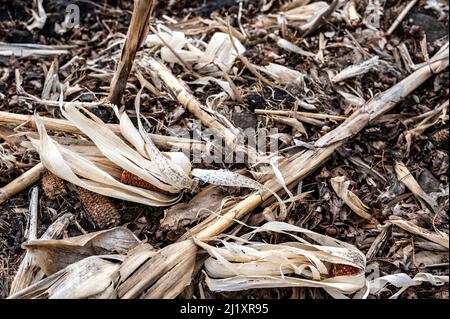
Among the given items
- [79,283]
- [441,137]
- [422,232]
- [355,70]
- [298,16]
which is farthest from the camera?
[298,16]

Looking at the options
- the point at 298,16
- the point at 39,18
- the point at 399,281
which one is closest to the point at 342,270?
the point at 399,281

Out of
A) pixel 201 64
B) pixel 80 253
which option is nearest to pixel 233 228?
pixel 80 253

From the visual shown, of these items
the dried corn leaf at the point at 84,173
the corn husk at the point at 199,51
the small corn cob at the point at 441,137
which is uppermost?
the small corn cob at the point at 441,137

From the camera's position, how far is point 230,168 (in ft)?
6.11

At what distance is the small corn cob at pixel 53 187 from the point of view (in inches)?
71.5

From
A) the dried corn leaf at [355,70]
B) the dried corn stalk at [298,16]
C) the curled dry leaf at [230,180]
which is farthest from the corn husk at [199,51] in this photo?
the curled dry leaf at [230,180]

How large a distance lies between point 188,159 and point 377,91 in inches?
28.2

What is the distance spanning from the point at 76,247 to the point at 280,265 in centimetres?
55

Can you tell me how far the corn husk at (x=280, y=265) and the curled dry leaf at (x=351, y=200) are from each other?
0.14 metres

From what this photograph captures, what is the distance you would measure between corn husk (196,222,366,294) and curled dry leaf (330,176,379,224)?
0.46 ft

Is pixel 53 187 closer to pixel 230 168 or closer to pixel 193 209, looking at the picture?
pixel 193 209

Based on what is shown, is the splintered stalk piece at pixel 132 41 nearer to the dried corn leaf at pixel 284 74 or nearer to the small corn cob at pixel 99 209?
the small corn cob at pixel 99 209

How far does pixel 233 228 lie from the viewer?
177 centimetres

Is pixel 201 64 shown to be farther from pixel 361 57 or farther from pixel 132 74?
pixel 361 57
